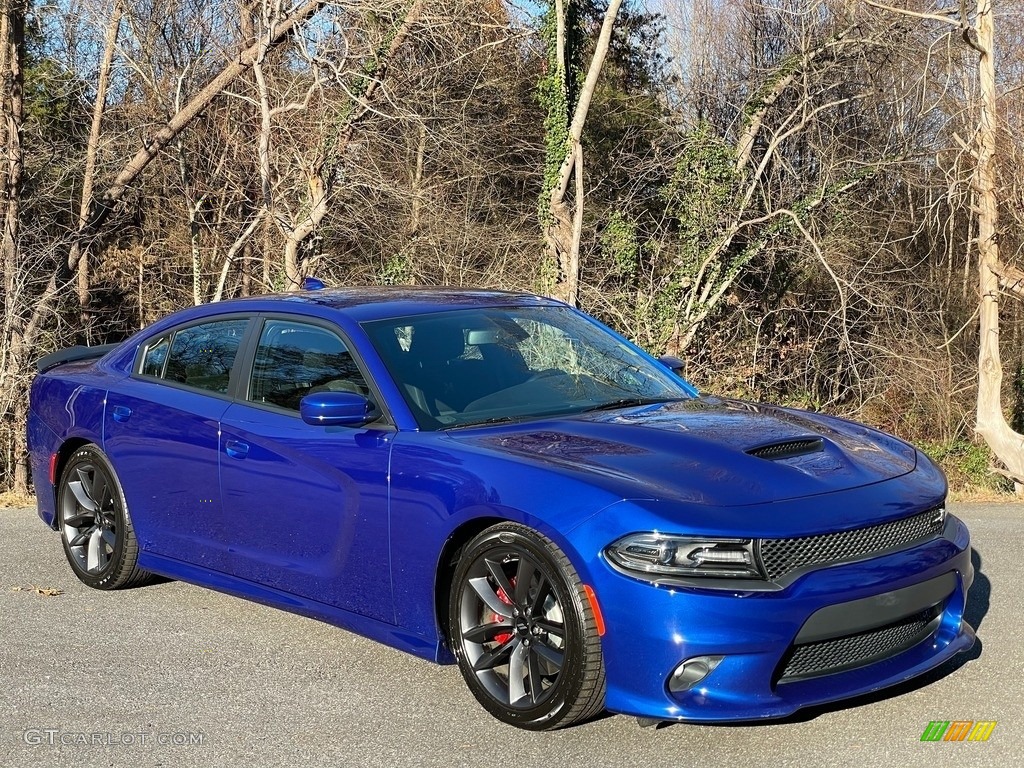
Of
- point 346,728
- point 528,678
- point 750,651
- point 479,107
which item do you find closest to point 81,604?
point 346,728

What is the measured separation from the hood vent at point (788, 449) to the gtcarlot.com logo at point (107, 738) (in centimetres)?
221

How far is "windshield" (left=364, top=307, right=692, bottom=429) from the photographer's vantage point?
16.6 ft

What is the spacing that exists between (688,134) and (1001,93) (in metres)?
4.85

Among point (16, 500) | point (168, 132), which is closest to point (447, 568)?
point (16, 500)

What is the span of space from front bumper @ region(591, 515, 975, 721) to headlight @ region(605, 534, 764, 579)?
0.21ft

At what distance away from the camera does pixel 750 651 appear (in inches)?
153

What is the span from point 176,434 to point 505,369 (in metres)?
1.64

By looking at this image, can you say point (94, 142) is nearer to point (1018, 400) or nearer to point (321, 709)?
point (1018, 400)

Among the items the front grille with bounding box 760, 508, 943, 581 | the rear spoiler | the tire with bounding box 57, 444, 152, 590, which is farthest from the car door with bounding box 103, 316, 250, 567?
the front grille with bounding box 760, 508, 943, 581

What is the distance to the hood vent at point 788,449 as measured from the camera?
446 centimetres

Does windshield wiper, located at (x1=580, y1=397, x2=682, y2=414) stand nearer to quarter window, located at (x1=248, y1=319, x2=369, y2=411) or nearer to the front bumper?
quarter window, located at (x1=248, y1=319, x2=369, y2=411)

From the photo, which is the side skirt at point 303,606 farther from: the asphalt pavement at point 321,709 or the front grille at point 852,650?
the front grille at point 852,650

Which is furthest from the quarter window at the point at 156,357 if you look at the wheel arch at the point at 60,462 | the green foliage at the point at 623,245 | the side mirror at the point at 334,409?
the green foliage at the point at 623,245

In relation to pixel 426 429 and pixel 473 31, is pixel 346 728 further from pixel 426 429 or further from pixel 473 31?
pixel 473 31
